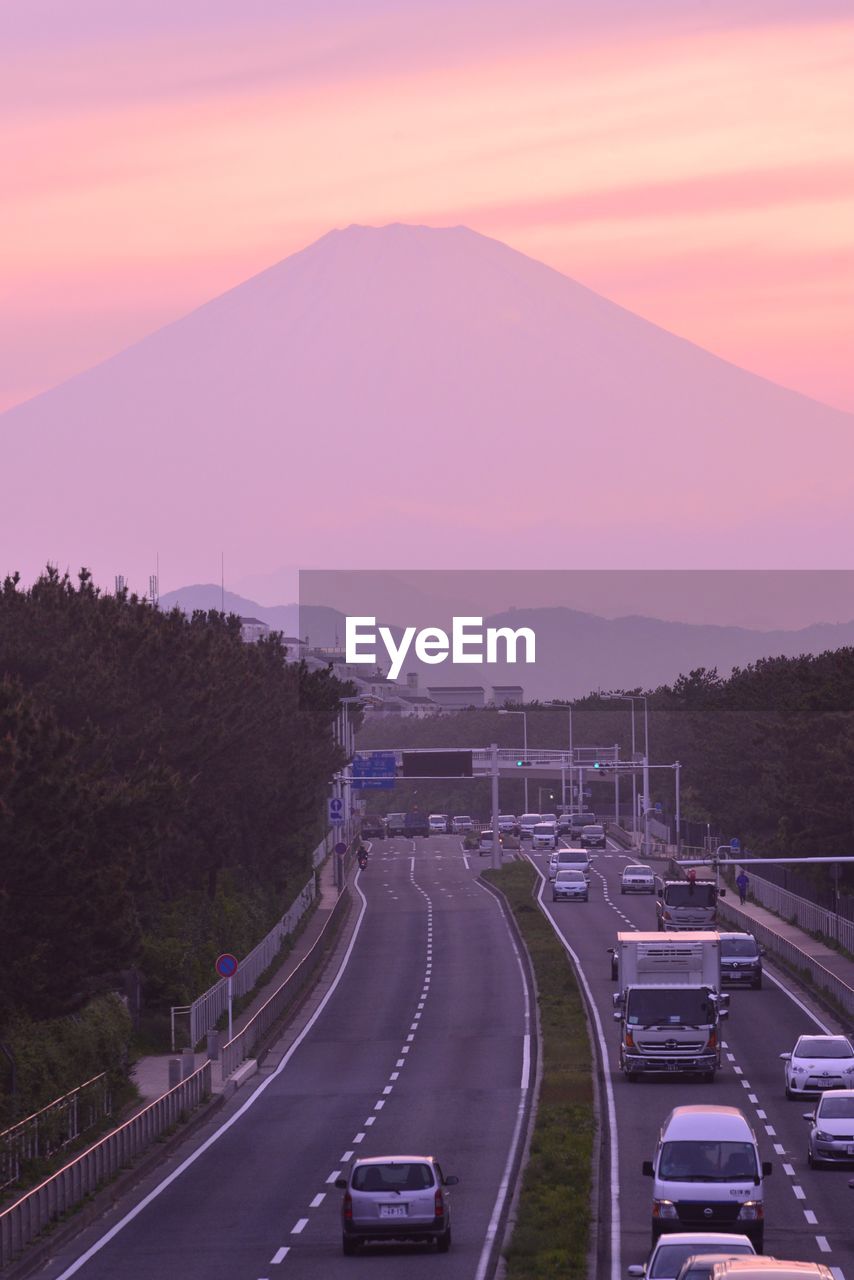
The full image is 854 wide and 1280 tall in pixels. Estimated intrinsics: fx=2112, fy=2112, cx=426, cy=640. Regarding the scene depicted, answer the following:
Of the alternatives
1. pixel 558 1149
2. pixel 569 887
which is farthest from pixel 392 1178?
pixel 569 887

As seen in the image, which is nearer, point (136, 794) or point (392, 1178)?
point (392, 1178)

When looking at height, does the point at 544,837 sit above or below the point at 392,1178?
above

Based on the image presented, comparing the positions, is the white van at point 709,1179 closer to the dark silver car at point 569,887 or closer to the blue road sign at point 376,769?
the dark silver car at point 569,887

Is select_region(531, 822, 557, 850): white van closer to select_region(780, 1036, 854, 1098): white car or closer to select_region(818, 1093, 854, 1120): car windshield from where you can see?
select_region(780, 1036, 854, 1098): white car

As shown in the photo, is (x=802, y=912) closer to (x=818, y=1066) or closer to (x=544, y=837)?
(x=818, y=1066)

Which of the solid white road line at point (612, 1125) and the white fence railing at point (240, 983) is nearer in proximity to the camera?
the solid white road line at point (612, 1125)

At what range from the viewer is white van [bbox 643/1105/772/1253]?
3100cm

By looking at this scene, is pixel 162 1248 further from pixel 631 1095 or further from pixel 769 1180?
pixel 631 1095

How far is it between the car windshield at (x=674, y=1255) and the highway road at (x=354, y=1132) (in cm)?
607

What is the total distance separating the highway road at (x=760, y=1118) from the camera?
105 feet

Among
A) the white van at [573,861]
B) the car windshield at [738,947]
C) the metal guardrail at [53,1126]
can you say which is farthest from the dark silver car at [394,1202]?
the white van at [573,861]

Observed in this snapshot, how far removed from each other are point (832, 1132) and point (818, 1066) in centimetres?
942

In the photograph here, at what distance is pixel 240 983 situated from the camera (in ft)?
224

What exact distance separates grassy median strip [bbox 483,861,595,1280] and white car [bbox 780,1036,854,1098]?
4.73 metres
